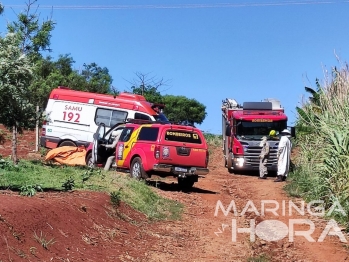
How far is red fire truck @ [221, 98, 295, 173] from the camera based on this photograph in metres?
24.9

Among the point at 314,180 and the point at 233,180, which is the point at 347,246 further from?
the point at 233,180

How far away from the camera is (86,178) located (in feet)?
44.4

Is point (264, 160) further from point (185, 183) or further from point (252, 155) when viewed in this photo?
point (185, 183)

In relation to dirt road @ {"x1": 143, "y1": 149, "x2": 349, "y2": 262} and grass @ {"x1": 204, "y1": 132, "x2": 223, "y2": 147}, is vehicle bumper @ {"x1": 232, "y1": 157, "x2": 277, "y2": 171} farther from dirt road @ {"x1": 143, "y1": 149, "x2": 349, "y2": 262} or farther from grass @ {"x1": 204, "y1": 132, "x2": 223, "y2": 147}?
grass @ {"x1": 204, "y1": 132, "x2": 223, "y2": 147}

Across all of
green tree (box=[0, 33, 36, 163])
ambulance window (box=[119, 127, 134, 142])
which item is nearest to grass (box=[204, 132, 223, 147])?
ambulance window (box=[119, 127, 134, 142])

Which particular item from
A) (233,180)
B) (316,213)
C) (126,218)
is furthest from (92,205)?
(233,180)

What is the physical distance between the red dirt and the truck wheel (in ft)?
12.0

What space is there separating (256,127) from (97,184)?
44.3 ft

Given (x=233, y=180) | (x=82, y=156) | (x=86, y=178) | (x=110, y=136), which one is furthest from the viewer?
(x=233, y=180)

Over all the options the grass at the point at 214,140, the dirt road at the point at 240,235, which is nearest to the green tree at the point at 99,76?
the grass at the point at 214,140

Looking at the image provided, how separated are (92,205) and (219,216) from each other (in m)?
4.10

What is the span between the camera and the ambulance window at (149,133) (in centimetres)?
1720

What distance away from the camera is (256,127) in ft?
84.2

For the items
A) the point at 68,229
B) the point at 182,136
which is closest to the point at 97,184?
the point at 182,136
